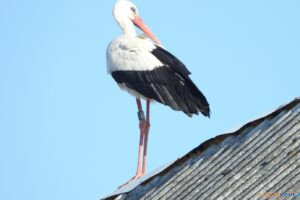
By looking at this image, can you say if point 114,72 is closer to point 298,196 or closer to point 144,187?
point 144,187

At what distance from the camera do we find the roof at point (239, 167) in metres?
7.25

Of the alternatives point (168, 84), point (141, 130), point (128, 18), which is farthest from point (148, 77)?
point (128, 18)

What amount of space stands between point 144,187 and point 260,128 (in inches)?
51.1

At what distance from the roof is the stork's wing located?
307 centimetres

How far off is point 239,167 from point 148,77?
511 centimetres

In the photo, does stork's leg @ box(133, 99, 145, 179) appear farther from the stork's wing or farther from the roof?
the roof

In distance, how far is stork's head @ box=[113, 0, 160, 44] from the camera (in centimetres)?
1438

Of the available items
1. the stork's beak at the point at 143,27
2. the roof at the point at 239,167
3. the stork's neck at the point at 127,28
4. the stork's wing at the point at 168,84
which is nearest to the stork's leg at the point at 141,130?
the stork's wing at the point at 168,84

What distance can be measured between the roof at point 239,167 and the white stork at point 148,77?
10.2 ft

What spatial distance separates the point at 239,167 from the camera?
7.78 meters

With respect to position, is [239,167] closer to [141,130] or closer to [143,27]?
[141,130]

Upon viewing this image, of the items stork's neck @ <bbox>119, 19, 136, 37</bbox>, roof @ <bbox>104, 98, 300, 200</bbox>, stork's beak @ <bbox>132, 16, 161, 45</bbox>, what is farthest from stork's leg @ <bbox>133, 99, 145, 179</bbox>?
roof @ <bbox>104, 98, 300, 200</bbox>

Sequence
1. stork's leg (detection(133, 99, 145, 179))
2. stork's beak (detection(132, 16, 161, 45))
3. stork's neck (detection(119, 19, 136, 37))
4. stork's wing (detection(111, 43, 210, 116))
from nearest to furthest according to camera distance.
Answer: stork's wing (detection(111, 43, 210, 116))
stork's leg (detection(133, 99, 145, 179))
stork's neck (detection(119, 19, 136, 37))
stork's beak (detection(132, 16, 161, 45))

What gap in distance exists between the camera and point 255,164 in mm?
7648
